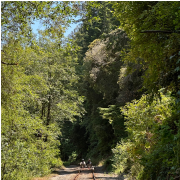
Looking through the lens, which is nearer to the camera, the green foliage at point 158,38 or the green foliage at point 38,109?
the green foliage at point 158,38

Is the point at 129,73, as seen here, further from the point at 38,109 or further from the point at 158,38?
the point at 38,109

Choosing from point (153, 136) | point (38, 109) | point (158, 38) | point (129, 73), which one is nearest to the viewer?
point (158, 38)

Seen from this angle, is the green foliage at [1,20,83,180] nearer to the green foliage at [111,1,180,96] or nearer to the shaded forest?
the shaded forest

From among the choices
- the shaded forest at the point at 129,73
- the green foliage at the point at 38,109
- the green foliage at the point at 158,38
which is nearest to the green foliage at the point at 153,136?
the shaded forest at the point at 129,73

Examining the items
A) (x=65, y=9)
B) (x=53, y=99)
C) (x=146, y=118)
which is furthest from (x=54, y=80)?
(x=65, y=9)

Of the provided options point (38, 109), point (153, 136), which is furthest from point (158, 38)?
point (38, 109)

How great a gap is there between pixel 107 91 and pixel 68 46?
20.1 metres

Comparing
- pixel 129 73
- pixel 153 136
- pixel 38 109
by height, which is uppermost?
pixel 129 73

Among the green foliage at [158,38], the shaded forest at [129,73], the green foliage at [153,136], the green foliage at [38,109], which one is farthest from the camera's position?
the green foliage at [38,109]

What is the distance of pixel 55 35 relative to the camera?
217 inches

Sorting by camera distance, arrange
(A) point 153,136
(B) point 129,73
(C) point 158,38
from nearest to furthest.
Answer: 1. (C) point 158,38
2. (A) point 153,136
3. (B) point 129,73

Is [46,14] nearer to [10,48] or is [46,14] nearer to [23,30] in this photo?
[23,30]

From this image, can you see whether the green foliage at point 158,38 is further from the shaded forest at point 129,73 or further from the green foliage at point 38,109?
the green foliage at point 38,109

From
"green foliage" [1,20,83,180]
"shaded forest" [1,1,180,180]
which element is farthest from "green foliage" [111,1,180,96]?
"green foliage" [1,20,83,180]
